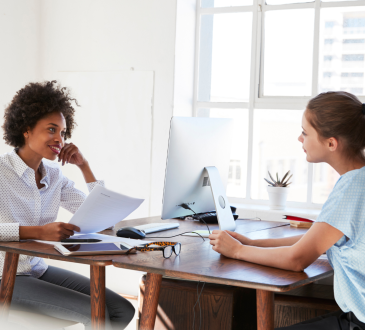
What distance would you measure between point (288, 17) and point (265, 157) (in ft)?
3.47

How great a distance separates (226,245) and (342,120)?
557 mm

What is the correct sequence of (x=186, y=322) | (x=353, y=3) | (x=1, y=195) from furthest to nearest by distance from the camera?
(x=353, y=3), (x=186, y=322), (x=1, y=195)

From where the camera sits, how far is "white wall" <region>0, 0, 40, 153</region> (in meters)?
3.57

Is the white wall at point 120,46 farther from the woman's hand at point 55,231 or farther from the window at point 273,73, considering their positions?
the woman's hand at point 55,231

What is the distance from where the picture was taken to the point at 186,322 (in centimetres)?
209

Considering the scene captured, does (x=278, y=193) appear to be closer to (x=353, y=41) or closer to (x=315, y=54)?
(x=315, y=54)

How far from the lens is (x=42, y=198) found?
2.09 meters

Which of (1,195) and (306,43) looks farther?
(306,43)

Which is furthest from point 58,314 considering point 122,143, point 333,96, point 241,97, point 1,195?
point 241,97

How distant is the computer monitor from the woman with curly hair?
413 millimetres

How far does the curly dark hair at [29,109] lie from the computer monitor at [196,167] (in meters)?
0.70

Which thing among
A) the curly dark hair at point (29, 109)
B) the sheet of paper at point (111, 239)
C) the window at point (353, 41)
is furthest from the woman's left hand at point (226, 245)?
the window at point (353, 41)

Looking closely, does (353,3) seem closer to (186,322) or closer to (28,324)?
(186,322)

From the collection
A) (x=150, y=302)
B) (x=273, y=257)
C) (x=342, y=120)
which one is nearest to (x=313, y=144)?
(x=342, y=120)
